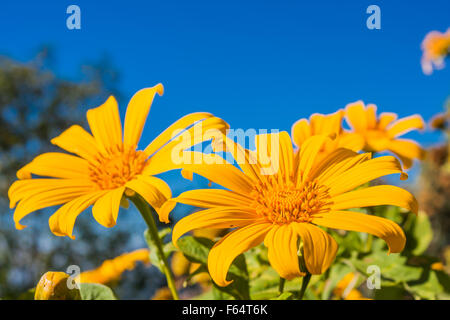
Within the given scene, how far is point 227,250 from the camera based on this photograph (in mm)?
396

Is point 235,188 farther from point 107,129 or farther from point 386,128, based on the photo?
point 386,128

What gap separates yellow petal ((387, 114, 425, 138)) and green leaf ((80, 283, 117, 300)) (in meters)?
0.58

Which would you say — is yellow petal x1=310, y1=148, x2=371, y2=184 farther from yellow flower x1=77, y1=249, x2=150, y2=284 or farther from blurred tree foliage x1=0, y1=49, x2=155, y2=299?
blurred tree foliage x1=0, y1=49, x2=155, y2=299

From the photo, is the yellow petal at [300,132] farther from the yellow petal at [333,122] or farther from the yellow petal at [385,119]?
the yellow petal at [385,119]

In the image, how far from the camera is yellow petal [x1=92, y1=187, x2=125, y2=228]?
0.44 metres

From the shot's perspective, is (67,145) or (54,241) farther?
(54,241)

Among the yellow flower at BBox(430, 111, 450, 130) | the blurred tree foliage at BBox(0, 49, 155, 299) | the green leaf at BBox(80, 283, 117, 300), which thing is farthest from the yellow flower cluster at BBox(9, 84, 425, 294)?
the blurred tree foliage at BBox(0, 49, 155, 299)

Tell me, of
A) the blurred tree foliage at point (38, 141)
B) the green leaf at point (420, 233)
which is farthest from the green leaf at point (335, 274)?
the blurred tree foliage at point (38, 141)

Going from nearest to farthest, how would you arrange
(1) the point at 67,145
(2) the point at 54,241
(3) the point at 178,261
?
(1) the point at 67,145, (3) the point at 178,261, (2) the point at 54,241

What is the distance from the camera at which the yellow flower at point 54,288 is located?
1.58 ft
